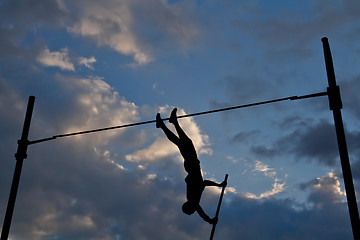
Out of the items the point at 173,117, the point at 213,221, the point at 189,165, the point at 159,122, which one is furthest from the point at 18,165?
the point at 213,221

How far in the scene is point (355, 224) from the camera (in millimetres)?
5926

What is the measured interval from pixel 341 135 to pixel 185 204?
376cm

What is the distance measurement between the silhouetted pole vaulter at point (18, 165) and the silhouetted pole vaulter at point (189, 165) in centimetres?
394

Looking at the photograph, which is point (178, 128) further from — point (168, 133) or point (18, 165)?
point (18, 165)

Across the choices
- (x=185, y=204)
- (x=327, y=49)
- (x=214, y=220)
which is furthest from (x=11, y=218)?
(x=327, y=49)

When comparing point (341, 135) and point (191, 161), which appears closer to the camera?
point (341, 135)

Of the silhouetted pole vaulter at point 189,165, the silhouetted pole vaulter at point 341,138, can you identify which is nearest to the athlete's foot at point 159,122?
the silhouetted pole vaulter at point 189,165

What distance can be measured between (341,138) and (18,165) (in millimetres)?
7752

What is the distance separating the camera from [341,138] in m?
6.64

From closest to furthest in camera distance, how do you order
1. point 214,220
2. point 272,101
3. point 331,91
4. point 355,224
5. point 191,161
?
point 355,224 → point 331,91 → point 272,101 → point 191,161 → point 214,220

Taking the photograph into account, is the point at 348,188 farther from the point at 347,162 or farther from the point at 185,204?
the point at 185,204

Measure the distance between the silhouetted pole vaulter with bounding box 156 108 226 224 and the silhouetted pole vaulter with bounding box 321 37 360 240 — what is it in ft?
10.1

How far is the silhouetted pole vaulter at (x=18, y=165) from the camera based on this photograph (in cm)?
884

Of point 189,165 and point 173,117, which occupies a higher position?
point 173,117
